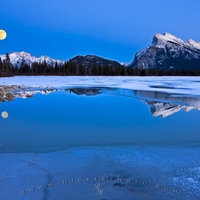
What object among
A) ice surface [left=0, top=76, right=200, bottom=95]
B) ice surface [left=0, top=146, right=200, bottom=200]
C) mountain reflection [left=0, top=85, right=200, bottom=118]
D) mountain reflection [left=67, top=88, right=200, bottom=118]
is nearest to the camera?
ice surface [left=0, top=146, right=200, bottom=200]

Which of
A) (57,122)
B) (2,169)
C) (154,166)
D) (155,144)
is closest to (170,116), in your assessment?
(155,144)

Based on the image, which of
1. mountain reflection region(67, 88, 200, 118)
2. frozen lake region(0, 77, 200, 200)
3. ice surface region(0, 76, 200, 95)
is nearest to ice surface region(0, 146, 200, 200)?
frozen lake region(0, 77, 200, 200)

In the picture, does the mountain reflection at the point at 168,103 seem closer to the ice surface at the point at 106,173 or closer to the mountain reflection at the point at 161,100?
the mountain reflection at the point at 161,100

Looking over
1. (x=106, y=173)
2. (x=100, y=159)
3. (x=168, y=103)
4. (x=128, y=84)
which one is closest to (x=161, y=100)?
(x=168, y=103)

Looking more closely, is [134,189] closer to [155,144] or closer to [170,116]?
[155,144]

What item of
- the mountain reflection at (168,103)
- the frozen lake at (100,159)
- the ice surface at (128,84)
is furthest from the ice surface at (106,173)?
the ice surface at (128,84)

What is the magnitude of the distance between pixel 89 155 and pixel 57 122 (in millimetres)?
3309

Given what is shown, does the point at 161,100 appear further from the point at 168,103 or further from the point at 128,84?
the point at 128,84

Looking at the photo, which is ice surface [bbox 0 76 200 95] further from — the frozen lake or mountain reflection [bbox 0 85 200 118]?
the frozen lake

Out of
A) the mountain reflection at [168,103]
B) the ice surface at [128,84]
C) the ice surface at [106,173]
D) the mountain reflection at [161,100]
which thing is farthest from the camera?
the ice surface at [128,84]

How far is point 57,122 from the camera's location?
305 inches

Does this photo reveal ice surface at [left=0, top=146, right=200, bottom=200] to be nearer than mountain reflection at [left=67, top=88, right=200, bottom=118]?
Yes

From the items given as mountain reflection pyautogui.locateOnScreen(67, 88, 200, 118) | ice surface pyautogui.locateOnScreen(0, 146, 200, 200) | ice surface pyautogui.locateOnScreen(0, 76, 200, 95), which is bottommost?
ice surface pyautogui.locateOnScreen(0, 146, 200, 200)

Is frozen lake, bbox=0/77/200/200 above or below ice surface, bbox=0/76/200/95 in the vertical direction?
below
